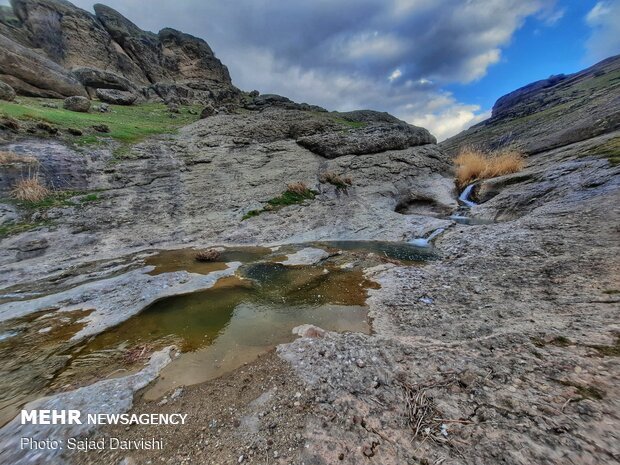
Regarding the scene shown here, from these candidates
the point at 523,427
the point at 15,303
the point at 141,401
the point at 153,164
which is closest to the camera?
the point at 523,427

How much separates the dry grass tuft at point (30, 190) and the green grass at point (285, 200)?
359 inches

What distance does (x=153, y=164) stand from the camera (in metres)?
16.5

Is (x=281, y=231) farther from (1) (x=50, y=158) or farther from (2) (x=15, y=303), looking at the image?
(1) (x=50, y=158)

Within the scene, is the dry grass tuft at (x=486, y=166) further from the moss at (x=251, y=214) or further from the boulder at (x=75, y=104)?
the boulder at (x=75, y=104)

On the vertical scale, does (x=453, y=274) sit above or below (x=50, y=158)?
below

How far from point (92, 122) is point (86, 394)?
812 inches

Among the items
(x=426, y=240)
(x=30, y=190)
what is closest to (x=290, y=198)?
(x=426, y=240)

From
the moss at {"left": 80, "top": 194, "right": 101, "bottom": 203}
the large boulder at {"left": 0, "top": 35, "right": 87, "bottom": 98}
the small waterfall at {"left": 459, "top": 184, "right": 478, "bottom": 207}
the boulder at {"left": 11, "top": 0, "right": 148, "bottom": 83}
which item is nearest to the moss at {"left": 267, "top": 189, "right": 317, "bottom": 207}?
the moss at {"left": 80, "top": 194, "right": 101, "bottom": 203}

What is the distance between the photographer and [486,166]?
18438mm

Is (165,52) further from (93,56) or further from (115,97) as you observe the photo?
(115,97)

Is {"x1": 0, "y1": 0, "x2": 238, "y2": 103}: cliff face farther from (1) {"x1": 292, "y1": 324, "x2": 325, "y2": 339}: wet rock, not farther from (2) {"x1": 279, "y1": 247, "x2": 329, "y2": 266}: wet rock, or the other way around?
(1) {"x1": 292, "y1": 324, "x2": 325, "y2": 339}: wet rock

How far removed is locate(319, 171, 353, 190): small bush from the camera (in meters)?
17.6

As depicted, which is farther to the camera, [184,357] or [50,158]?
[50,158]

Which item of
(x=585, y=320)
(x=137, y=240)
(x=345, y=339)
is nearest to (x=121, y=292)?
(x=137, y=240)
